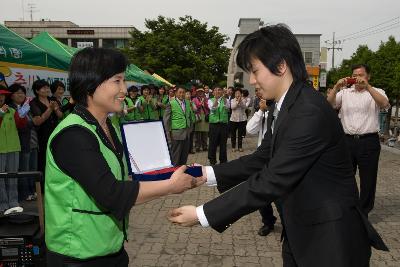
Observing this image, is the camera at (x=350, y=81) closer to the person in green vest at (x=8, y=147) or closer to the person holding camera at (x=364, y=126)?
the person holding camera at (x=364, y=126)

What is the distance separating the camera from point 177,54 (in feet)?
113

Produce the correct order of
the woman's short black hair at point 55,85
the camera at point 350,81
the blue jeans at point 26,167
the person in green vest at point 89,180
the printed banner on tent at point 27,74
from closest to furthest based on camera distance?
the person in green vest at point 89,180 < the camera at point 350,81 < the printed banner on tent at point 27,74 < the blue jeans at point 26,167 < the woman's short black hair at point 55,85

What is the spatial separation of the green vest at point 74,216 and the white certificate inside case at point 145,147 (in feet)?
2.56

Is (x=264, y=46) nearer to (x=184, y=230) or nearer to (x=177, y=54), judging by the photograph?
(x=184, y=230)

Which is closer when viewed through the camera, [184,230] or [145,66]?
[184,230]

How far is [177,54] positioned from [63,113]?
27.6 meters

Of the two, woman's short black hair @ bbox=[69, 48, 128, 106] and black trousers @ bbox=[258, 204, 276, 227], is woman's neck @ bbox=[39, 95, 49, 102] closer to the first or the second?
black trousers @ bbox=[258, 204, 276, 227]

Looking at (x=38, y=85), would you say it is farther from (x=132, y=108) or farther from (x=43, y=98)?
(x=132, y=108)

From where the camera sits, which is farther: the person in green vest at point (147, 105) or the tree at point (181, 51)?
the tree at point (181, 51)

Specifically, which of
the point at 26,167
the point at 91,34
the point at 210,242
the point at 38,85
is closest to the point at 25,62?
the point at 38,85

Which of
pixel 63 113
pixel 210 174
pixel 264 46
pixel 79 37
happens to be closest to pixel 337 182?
pixel 264 46

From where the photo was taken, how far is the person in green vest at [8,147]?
20.5 feet

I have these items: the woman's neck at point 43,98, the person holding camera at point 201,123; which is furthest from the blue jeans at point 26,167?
the person holding camera at point 201,123

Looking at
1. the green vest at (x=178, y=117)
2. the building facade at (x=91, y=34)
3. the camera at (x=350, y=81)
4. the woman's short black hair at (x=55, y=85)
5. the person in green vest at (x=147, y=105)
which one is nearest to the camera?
the camera at (x=350, y=81)
